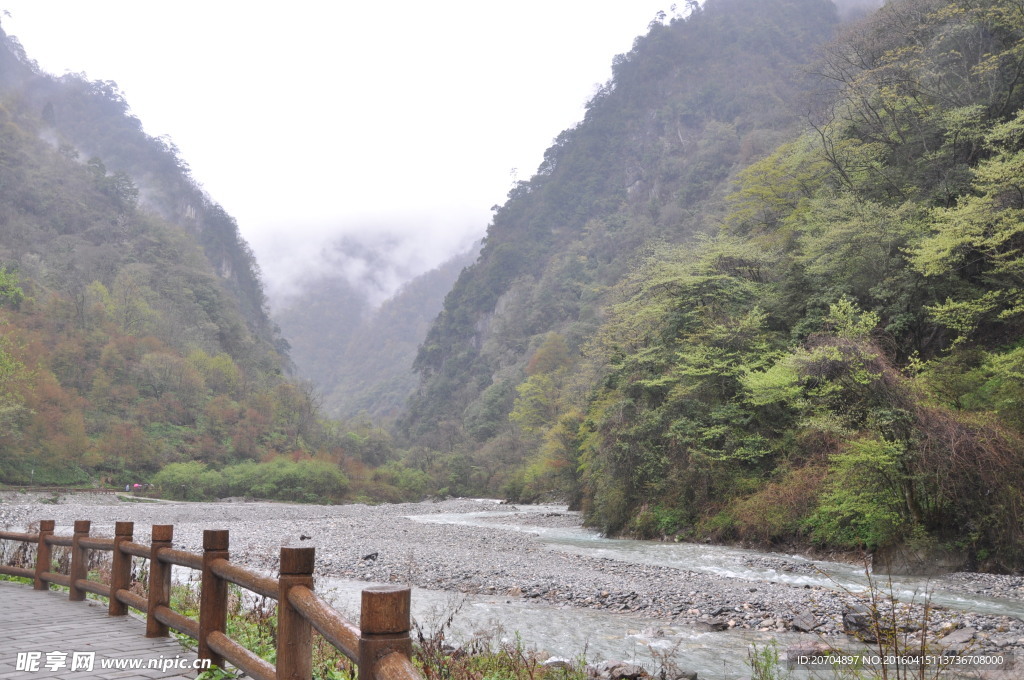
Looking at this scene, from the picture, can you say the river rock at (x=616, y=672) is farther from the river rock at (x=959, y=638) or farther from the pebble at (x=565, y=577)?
the river rock at (x=959, y=638)

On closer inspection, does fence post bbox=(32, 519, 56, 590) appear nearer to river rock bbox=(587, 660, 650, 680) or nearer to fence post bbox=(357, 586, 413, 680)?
river rock bbox=(587, 660, 650, 680)

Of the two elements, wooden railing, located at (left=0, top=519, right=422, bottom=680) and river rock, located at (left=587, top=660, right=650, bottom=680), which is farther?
river rock, located at (left=587, top=660, right=650, bottom=680)

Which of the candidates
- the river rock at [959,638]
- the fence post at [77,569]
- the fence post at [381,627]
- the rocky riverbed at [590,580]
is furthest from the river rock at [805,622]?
the fence post at [77,569]

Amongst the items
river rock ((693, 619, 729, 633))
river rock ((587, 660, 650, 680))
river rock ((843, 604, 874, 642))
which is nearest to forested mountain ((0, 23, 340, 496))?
river rock ((693, 619, 729, 633))

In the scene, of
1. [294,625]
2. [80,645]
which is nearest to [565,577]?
[80,645]

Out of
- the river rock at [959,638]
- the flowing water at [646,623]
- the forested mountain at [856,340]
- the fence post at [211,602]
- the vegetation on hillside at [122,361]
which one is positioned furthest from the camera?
the vegetation on hillside at [122,361]

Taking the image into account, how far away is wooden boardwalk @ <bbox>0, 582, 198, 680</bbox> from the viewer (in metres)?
4.21

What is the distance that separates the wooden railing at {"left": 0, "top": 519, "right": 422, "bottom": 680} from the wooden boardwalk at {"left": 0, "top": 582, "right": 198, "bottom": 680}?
174 mm

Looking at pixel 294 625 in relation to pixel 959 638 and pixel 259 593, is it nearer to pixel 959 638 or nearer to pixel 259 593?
pixel 259 593

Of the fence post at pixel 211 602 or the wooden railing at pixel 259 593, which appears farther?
the fence post at pixel 211 602

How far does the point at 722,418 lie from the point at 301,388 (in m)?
63.7

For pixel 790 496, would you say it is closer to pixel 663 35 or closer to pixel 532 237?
pixel 532 237

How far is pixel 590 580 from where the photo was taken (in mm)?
12836

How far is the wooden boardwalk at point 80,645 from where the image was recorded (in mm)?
4211
